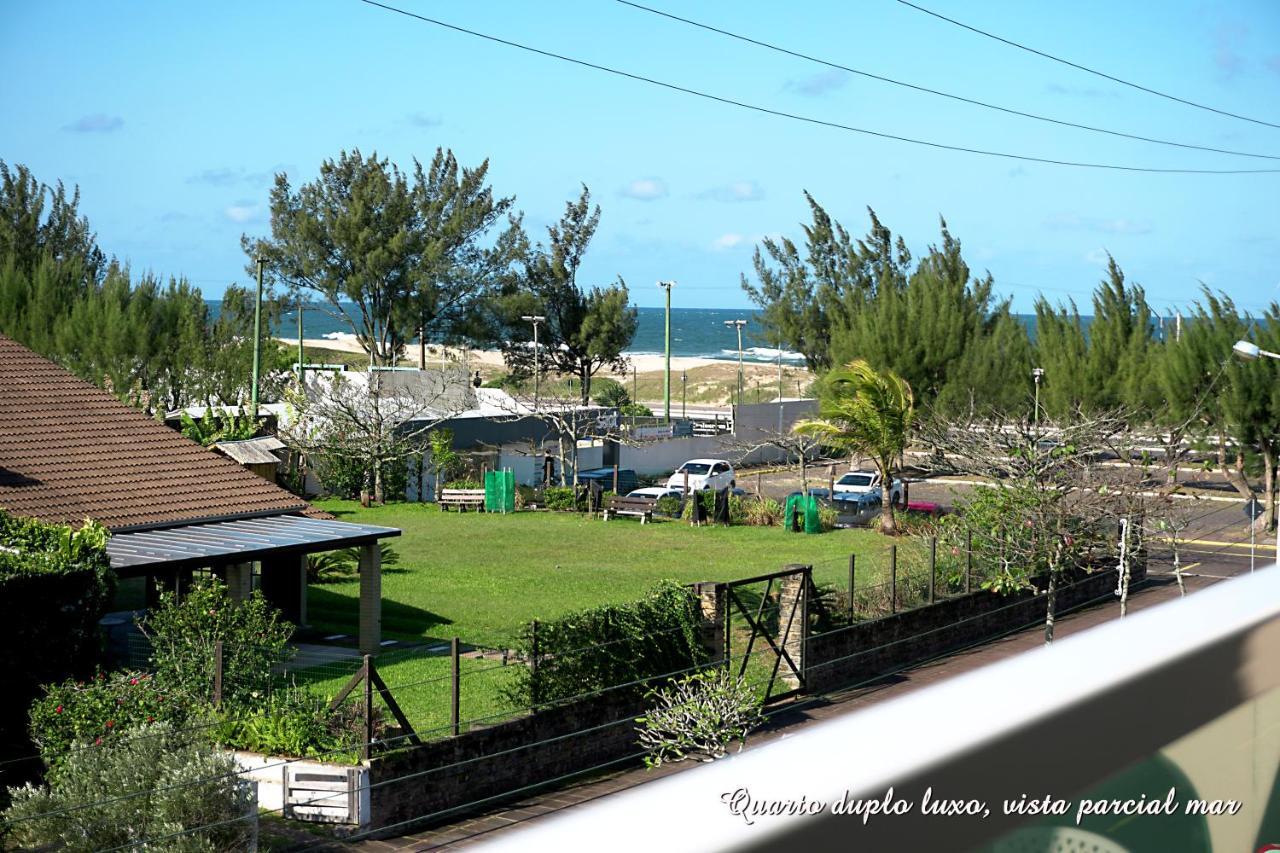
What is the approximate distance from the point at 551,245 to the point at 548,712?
59.0 metres

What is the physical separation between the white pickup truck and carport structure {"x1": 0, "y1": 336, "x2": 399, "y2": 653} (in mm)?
19957

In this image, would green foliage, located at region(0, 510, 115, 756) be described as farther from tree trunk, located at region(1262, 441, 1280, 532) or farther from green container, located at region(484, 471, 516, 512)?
tree trunk, located at region(1262, 441, 1280, 532)

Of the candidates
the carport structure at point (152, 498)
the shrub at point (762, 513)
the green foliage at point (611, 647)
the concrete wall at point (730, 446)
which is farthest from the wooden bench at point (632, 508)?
the green foliage at point (611, 647)

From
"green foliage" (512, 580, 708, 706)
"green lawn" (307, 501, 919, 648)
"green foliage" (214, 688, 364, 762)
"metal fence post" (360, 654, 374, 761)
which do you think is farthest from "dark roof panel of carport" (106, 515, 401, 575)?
"metal fence post" (360, 654, 374, 761)

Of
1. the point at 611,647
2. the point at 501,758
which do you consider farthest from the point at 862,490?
the point at 501,758

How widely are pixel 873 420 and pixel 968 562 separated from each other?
11.4 metres

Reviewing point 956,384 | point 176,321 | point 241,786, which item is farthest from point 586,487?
point 241,786

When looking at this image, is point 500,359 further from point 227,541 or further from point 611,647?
point 611,647

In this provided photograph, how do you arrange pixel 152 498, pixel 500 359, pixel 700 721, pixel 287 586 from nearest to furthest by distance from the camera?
pixel 700 721 < pixel 152 498 < pixel 287 586 < pixel 500 359

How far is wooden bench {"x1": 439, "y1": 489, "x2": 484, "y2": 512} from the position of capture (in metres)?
38.0

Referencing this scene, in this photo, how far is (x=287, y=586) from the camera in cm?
2127

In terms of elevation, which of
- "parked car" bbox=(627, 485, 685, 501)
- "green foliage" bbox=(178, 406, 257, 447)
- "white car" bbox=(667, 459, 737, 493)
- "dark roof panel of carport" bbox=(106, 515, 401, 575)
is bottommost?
"parked car" bbox=(627, 485, 685, 501)

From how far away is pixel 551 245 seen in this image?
72438 mm

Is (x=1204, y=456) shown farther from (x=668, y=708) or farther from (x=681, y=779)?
(x=681, y=779)
